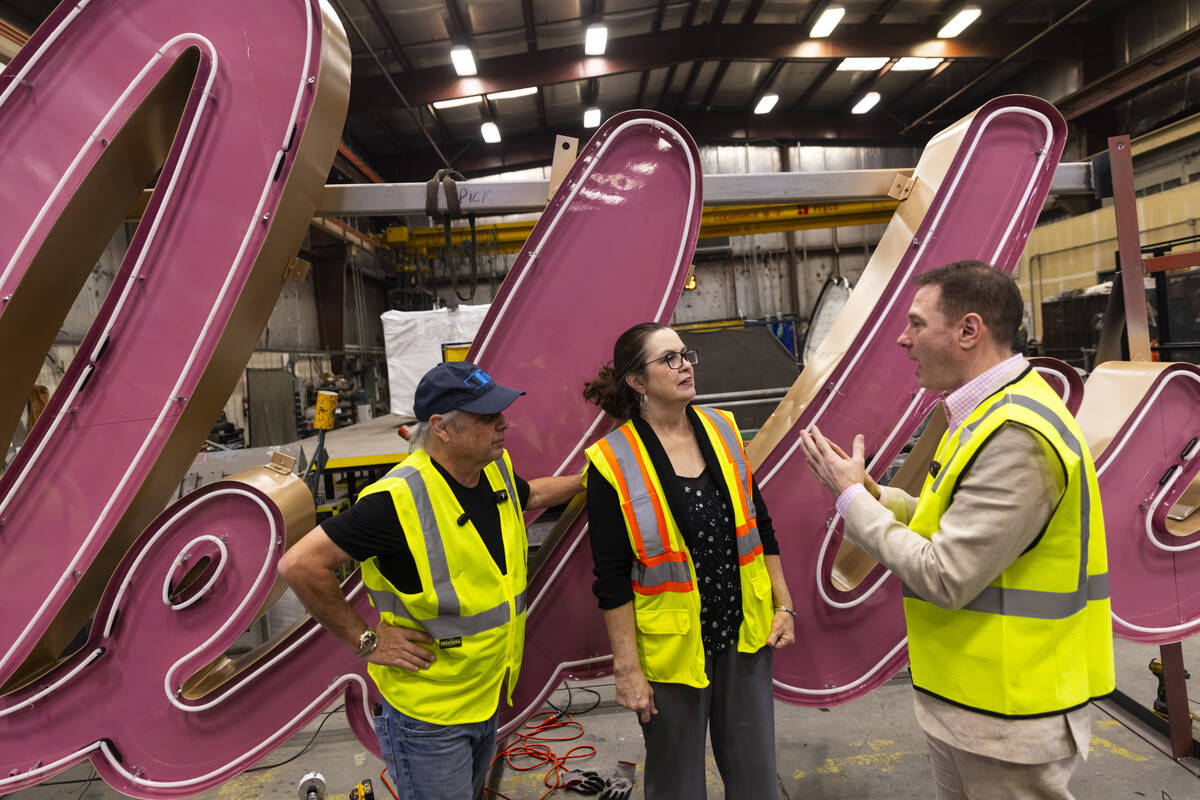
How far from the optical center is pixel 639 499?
1.98 meters

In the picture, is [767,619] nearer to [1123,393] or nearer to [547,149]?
[1123,393]

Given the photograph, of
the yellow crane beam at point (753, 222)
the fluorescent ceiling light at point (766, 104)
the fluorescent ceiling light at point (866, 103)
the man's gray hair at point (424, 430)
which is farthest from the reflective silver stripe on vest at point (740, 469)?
the fluorescent ceiling light at point (866, 103)

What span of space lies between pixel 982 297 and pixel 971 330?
0.08 m

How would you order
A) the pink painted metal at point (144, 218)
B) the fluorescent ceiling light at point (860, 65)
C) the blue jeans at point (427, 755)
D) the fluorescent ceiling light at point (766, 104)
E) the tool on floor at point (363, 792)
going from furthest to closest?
the fluorescent ceiling light at point (766, 104), the fluorescent ceiling light at point (860, 65), the tool on floor at point (363, 792), the pink painted metal at point (144, 218), the blue jeans at point (427, 755)

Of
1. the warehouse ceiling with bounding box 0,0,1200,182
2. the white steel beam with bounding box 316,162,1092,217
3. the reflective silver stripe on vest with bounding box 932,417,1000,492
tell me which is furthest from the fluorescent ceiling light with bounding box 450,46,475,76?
the reflective silver stripe on vest with bounding box 932,417,1000,492

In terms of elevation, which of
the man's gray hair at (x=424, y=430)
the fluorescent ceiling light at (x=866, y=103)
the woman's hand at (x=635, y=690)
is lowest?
the woman's hand at (x=635, y=690)

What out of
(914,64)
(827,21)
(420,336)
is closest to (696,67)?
(827,21)

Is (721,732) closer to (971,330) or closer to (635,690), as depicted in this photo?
(635,690)

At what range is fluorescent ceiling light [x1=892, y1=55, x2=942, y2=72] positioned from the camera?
1341 centimetres

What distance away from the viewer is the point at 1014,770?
1.64 meters

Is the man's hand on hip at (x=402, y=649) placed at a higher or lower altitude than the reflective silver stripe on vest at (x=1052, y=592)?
lower

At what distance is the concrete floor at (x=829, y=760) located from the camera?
10.8ft

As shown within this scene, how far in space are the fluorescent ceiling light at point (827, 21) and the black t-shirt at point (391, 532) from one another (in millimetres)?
12356

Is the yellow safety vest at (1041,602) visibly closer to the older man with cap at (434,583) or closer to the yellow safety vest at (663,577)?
the yellow safety vest at (663,577)
